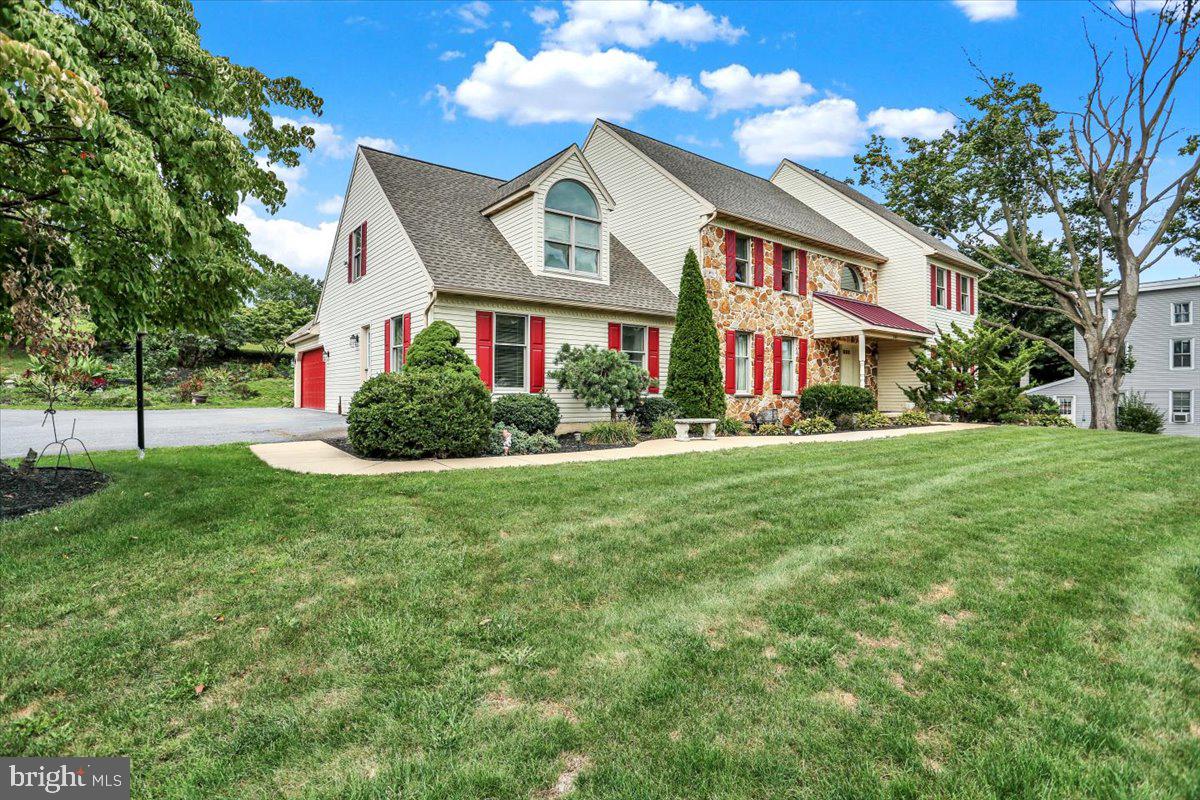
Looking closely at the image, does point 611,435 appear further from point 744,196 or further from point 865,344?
point 865,344

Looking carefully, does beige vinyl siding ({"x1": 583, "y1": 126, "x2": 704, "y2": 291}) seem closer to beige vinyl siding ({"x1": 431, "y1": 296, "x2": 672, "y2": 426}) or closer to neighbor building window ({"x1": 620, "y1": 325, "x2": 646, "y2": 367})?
neighbor building window ({"x1": 620, "y1": 325, "x2": 646, "y2": 367})

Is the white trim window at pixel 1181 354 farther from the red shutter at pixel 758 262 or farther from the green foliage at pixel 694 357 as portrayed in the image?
the green foliage at pixel 694 357

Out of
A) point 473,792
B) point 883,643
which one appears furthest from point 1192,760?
point 473,792

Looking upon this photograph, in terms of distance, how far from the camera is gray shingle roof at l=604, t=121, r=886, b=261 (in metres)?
16.1

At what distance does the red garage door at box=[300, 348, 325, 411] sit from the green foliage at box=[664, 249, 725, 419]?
12.3 meters

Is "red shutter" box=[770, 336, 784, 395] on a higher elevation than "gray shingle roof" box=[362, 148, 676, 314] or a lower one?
lower

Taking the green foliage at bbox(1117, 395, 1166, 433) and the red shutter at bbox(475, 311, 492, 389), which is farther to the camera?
the green foliage at bbox(1117, 395, 1166, 433)

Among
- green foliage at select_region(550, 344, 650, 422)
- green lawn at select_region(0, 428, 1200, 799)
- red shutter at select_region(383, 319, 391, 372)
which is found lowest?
green lawn at select_region(0, 428, 1200, 799)

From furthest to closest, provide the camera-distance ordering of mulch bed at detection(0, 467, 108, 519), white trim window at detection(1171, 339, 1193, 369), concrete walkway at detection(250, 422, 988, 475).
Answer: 1. white trim window at detection(1171, 339, 1193, 369)
2. concrete walkway at detection(250, 422, 988, 475)
3. mulch bed at detection(0, 467, 108, 519)

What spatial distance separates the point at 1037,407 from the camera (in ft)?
64.1

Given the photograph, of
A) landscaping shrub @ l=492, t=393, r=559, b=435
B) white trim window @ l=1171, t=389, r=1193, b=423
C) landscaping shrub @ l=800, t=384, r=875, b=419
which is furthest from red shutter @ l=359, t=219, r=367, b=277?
white trim window @ l=1171, t=389, r=1193, b=423

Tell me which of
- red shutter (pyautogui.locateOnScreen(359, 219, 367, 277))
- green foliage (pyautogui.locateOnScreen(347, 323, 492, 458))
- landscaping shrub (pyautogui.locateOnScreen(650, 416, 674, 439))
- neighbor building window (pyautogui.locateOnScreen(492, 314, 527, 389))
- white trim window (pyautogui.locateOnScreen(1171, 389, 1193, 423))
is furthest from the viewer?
white trim window (pyautogui.locateOnScreen(1171, 389, 1193, 423))

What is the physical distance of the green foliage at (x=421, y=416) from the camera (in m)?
8.10

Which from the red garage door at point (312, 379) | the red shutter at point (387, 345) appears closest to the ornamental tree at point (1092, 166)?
the red shutter at point (387, 345)
